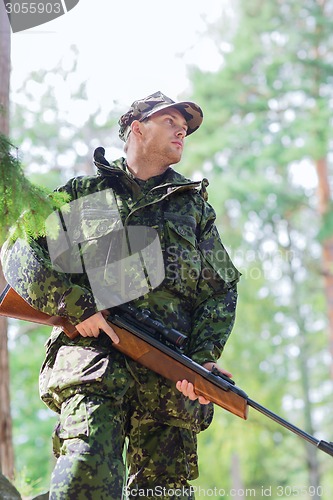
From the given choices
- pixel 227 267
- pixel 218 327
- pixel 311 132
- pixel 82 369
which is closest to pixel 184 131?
pixel 227 267

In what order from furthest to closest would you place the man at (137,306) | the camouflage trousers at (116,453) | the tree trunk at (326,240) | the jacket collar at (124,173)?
1. the tree trunk at (326,240)
2. the jacket collar at (124,173)
3. the man at (137,306)
4. the camouflage trousers at (116,453)

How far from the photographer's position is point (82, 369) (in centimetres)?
396

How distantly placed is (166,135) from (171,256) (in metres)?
0.79

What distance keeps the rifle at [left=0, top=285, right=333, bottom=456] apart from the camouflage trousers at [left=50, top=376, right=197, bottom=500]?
25 cm

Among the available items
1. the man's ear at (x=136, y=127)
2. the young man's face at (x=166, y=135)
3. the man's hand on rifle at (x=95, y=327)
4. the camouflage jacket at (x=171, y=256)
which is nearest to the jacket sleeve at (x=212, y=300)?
the camouflage jacket at (x=171, y=256)

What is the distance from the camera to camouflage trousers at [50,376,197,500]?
369 centimetres

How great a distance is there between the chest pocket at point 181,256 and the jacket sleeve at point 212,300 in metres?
0.09

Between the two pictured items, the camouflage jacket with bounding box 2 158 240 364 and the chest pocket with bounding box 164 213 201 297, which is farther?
the chest pocket with bounding box 164 213 201 297

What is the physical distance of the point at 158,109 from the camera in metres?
4.63

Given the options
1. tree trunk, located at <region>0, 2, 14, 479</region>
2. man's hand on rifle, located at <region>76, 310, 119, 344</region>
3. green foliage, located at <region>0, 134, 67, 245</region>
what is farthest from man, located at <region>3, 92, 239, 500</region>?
tree trunk, located at <region>0, 2, 14, 479</region>

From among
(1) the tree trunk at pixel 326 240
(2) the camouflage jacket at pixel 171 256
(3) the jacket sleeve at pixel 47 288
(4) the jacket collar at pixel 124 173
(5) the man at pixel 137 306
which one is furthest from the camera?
(1) the tree trunk at pixel 326 240

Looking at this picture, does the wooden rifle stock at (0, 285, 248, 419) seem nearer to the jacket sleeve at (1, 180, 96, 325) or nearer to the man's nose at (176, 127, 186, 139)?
the jacket sleeve at (1, 180, 96, 325)

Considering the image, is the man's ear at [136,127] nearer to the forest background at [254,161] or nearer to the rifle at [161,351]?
the rifle at [161,351]

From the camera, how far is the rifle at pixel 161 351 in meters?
4.08
